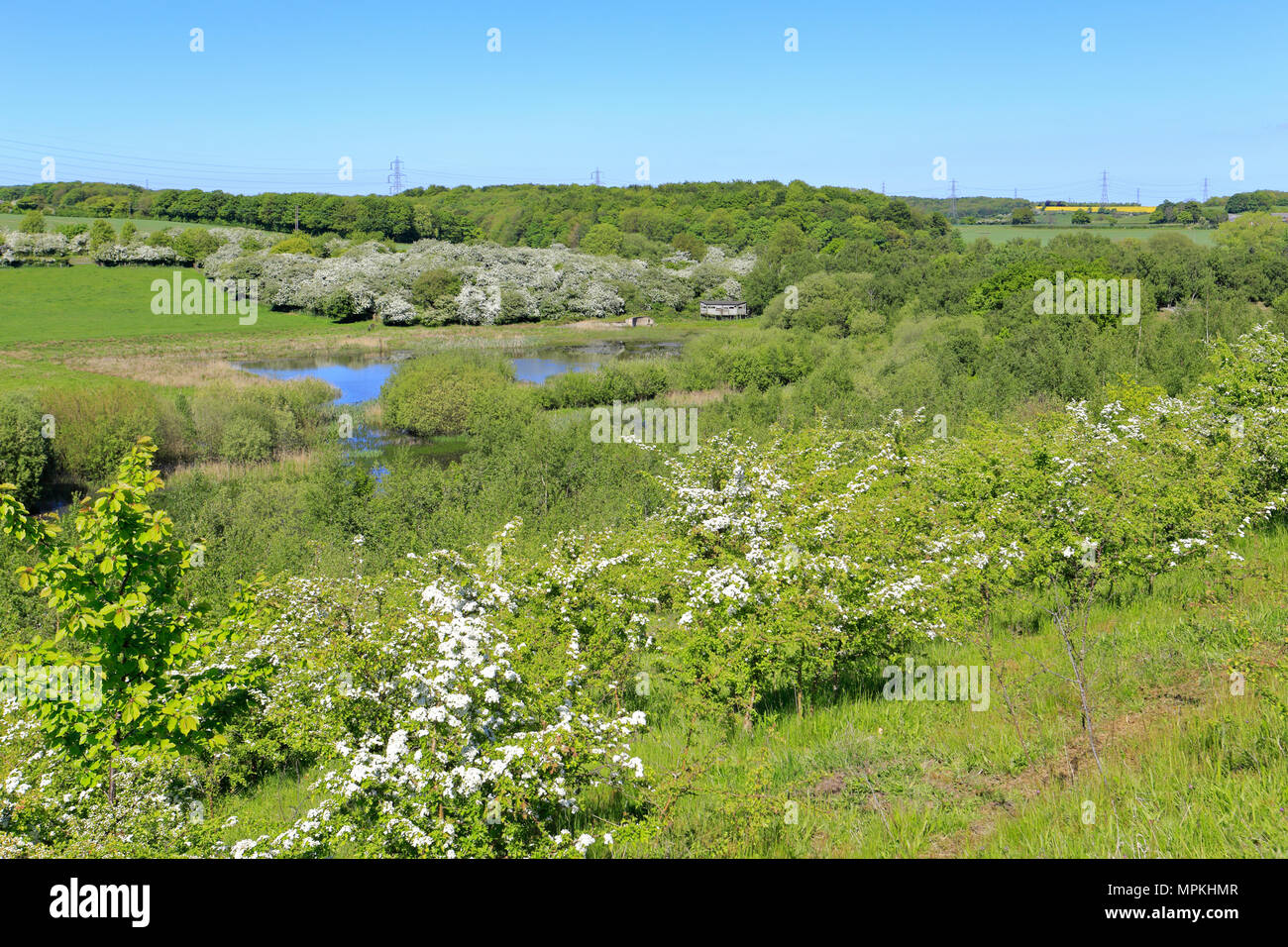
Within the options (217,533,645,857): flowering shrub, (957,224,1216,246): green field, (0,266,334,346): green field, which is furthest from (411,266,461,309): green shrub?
(217,533,645,857): flowering shrub

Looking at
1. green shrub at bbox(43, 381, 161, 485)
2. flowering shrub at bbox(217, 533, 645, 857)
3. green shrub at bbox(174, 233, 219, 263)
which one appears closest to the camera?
flowering shrub at bbox(217, 533, 645, 857)

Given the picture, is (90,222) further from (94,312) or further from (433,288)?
(433,288)

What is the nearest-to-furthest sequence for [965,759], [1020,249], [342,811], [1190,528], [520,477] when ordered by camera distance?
[342,811] < [965,759] < [1190,528] < [520,477] < [1020,249]

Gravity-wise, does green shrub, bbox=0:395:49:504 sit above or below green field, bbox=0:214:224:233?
below

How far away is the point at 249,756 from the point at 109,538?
908cm

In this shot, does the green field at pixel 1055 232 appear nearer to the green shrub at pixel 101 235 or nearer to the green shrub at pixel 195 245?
the green shrub at pixel 195 245

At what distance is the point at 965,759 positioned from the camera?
10969 mm

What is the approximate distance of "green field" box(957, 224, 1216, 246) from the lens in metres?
140

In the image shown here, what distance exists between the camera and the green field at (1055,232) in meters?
140

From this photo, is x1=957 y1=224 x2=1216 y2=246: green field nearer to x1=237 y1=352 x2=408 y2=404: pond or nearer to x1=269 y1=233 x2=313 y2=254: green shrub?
x1=237 y1=352 x2=408 y2=404: pond

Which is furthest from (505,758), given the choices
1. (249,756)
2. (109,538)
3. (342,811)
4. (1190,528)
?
(1190,528)

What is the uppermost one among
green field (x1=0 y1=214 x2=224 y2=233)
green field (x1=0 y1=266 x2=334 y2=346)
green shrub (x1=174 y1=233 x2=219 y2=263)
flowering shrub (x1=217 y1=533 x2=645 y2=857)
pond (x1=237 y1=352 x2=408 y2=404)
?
green field (x1=0 y1=214 x2=224 y2=233)

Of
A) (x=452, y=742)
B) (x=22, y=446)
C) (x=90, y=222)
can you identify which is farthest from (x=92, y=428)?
(x=90, y=222)

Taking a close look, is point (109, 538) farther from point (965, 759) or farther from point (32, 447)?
point (32, 447)
